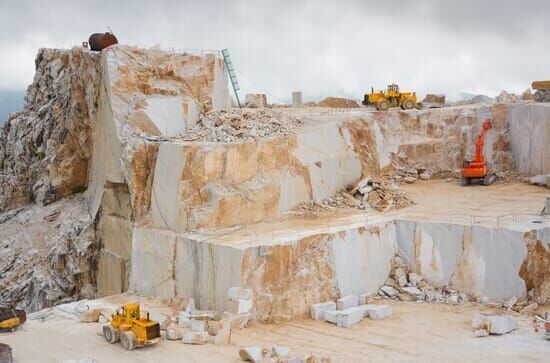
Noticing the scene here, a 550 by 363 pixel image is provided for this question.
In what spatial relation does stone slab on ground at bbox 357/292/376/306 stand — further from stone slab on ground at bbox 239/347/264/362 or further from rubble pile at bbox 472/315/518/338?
stone slab on ground at bbox 239/347/264/362

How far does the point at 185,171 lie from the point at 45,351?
6.34 metres

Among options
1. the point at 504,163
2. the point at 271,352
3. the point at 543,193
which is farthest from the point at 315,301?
the point at 504,163

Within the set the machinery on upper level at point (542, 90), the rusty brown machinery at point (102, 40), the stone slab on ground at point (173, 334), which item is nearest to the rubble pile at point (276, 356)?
the stone slab on ground at point (173, 334)

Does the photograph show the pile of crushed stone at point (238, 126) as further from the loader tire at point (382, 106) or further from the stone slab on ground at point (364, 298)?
the loader tire at point (382, 106)

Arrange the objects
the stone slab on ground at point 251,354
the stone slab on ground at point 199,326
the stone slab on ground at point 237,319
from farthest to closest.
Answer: the stone slab on ground at point 237,319 < the stone slab on ground at point 199,326 < the stone slab on ground at point 251,354

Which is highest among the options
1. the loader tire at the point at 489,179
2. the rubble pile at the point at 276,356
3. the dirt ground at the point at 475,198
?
the loader tire at the point at 489,179

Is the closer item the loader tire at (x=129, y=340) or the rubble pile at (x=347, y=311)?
the loader tire at (x=129, y=340)

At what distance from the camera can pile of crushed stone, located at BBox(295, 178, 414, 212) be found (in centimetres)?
2375

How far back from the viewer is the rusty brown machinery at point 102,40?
26.7 metres

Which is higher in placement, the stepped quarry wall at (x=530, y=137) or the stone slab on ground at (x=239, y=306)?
the stepped quarry wall at (x=530, y=137)

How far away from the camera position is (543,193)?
25625mm

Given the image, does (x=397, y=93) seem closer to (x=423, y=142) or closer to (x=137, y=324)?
(x=423, y=142)

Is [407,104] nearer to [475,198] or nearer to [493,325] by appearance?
[475,198]

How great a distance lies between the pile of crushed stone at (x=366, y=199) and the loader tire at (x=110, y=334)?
7.48m
